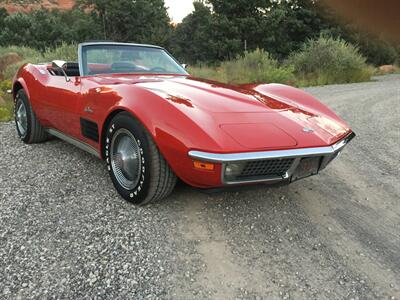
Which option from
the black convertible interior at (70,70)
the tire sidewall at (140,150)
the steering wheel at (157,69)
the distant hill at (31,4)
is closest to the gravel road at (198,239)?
the tire sidewall at (140,150)

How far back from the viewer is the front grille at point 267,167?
93.9 inches

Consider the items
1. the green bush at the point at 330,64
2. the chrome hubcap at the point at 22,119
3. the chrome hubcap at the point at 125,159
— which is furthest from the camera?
the green bush at the point at 330,64

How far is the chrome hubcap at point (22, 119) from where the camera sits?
4586 mm

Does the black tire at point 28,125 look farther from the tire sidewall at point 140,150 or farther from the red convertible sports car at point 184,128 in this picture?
the tire sidewall at point 140,150

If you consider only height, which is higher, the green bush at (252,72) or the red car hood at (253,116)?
the red car hood at (253,116)

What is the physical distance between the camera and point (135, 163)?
9.43 ft

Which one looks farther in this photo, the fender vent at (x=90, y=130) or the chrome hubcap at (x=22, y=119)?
the chrome hubcap at (x=22, y=119)

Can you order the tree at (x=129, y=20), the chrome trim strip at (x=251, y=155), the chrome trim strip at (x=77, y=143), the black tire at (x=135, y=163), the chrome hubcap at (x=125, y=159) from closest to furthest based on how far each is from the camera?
the chrome trim strip at (x=251, y=155), the black tire at (x=135, y=163), the chrome hubcap at (x=125, y=159), the chrome trim strip at (x=77, y=143), the tree at (x=129, y=20)

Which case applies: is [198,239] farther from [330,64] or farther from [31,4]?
[31,4]

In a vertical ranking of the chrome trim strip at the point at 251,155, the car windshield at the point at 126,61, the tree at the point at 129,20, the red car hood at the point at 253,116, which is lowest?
the tree at the point at 129,20

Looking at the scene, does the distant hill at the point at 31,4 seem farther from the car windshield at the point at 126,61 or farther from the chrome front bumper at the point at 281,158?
the chrome front bumper at the point at 281,158

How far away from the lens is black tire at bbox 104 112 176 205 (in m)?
2.65

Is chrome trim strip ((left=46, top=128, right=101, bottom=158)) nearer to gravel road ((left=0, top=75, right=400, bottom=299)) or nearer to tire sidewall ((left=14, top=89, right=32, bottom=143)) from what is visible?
gravel road ((left=0, top=75, right=400, bottom=299))

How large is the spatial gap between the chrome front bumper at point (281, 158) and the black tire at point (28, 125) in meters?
2.74
